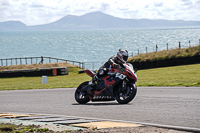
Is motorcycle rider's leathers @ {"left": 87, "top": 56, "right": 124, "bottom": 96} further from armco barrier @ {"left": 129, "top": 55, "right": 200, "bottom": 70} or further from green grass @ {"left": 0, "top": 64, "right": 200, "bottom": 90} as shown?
armco barrier @ {"left": 129, "top": 55, "right": 200, "bottom": 70}

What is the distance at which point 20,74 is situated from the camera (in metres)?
38.5

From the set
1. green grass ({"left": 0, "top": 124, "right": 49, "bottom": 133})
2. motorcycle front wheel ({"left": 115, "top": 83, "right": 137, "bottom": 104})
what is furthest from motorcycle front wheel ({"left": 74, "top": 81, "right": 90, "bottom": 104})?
green grass ({"left": 0, "top": 124, "right": 49, "bottom": 133})

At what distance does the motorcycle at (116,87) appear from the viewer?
1026 cm

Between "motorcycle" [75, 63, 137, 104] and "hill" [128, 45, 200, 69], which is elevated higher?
"hill" [128, 45, 200, 69]

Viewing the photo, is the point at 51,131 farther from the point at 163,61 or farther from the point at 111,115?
the point at 163,61

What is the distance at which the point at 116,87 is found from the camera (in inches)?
423

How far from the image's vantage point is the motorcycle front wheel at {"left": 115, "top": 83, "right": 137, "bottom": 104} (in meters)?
10.2

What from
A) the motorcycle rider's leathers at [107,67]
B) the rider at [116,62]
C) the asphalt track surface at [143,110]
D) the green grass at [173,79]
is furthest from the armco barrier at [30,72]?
the rider at [116,62]

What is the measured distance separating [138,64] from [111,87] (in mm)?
26990

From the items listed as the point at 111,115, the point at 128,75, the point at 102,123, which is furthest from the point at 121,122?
the point at 128,75

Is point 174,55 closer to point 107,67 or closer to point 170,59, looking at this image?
point 170,59

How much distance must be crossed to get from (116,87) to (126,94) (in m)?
0.44

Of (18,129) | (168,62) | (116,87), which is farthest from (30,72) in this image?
(18,129)

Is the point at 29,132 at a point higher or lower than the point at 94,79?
lower
